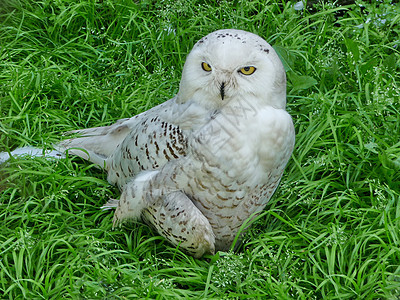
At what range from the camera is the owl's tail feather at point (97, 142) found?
165 inches

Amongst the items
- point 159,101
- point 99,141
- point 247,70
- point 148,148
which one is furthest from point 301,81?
point 99,141

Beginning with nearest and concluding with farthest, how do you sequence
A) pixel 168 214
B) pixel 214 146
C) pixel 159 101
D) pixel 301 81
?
pixel 214 146 → pixel 168 214 → pixel 301 81 → pixel 159 101

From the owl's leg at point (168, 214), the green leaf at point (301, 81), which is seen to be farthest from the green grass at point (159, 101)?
the owl's leg at point (168, 214)

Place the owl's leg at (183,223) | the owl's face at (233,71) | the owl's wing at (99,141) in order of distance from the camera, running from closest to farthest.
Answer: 1. the owl's face at (233,71)
2. the owl's leg at (183,223)
3. the owl's wing at (99,141)

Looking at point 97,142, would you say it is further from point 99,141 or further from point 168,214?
point 168,214

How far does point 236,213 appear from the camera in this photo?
11.8ft

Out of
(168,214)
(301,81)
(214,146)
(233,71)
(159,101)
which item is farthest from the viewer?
(159,101)

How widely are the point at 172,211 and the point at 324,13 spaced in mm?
2322

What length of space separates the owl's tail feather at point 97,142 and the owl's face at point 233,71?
927 millimetres

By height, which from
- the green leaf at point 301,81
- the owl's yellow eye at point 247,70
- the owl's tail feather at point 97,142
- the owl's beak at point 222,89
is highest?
the owl's yellow eye at point 247,70

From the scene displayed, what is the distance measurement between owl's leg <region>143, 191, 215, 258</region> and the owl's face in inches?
22.0

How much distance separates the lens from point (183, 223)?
11.3 feet

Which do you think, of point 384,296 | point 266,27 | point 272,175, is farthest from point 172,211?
point 266,27

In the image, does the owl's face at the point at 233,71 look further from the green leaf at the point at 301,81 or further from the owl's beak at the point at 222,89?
the green leaf at the point at 301,81
